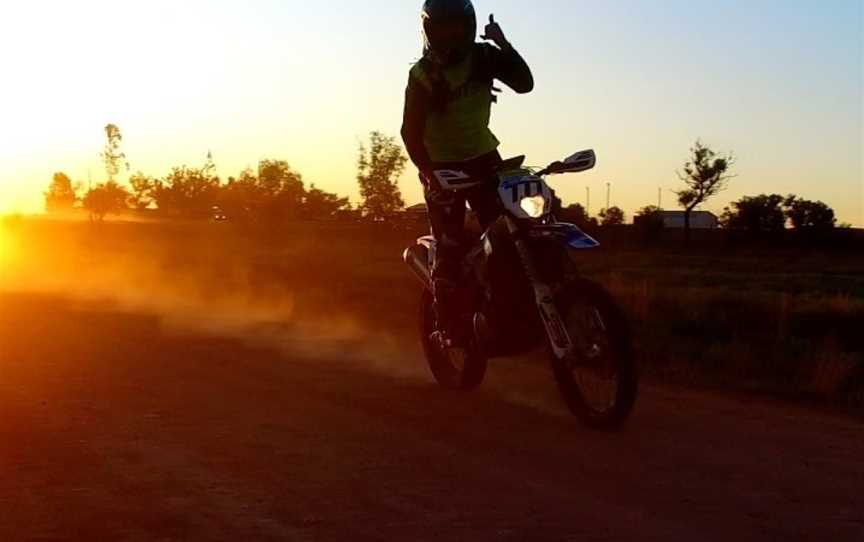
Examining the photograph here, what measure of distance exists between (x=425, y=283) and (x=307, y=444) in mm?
2547

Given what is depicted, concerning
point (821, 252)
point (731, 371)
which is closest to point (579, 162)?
point (731, 371)

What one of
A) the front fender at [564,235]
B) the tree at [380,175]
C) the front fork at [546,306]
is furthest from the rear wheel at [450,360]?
the tree at [380,175]

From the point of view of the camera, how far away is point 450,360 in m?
8.38

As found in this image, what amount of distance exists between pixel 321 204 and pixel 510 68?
76.7 m

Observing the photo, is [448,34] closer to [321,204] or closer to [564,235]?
[564,235]

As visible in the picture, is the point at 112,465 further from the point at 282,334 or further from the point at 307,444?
the point at 282,334

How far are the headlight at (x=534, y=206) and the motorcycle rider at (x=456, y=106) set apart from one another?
0.48m

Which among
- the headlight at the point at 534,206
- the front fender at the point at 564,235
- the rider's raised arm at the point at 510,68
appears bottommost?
the front fender at the point at 564,235

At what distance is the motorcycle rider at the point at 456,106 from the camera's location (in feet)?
24.1

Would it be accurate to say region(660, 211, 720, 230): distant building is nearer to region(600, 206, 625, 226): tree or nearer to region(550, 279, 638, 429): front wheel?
region(600, 206, 625, 226): tree

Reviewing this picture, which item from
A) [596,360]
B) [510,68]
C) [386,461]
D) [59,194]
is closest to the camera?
[386,461]

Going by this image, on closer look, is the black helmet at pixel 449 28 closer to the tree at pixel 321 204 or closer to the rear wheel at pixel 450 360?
the rear wheel at pixel 450 360

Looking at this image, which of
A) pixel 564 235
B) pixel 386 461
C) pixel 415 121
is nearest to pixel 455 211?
pixel 415 121

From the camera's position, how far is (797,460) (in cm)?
589
